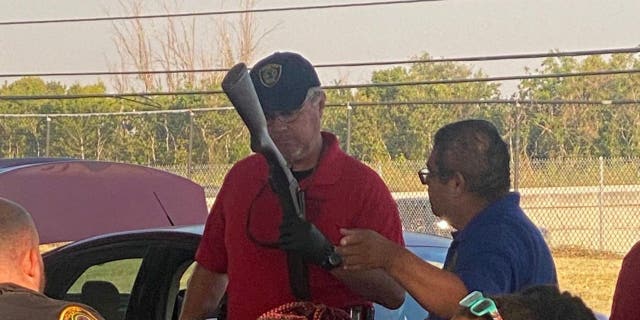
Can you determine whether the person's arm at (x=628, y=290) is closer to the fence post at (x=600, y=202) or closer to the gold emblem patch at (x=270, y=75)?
the gold emblem patch at (x=270, y=75)

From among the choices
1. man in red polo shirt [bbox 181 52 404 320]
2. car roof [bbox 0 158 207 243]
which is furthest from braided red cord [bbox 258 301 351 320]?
car roof [bbox 0 158 207 243]

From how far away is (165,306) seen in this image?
529cm

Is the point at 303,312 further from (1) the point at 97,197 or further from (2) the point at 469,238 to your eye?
(1) the point at 97,197

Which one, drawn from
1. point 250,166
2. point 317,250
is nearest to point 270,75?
point 250,166

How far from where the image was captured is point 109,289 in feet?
17.7

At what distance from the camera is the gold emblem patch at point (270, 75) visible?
11.7 feet

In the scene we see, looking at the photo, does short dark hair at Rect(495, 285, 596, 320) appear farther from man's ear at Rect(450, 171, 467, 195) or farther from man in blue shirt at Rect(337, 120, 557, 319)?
man's ear at Rect(450, 171, 467, 195)

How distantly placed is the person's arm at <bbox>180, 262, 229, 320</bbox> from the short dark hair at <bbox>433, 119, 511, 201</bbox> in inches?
42.4

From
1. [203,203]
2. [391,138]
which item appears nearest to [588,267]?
[391,138]

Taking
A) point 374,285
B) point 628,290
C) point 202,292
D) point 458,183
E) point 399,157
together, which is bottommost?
point 399,157

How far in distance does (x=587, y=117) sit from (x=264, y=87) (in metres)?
13.1

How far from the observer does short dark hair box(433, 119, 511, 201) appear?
10.5ft

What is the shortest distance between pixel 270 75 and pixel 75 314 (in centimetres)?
119

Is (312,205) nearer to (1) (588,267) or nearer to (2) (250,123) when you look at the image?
(2) (250,123)
